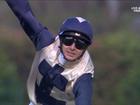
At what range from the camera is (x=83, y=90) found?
5.36 meters

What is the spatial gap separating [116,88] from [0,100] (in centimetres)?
191

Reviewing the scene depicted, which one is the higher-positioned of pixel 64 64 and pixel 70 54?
pixel 70 54

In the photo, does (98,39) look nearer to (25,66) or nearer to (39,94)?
(25,66)

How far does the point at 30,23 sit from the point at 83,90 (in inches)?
19.7

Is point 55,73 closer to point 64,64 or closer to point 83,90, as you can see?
point 64,64

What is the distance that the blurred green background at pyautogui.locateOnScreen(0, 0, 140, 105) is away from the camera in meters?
11.4

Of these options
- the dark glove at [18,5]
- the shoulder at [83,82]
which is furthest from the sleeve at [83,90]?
the dark glove at [18,5]

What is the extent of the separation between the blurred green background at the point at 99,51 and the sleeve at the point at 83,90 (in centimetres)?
520

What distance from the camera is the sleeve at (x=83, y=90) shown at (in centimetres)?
529

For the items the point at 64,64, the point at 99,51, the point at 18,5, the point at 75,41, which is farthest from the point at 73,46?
the point at 99,51

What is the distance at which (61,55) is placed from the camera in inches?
220

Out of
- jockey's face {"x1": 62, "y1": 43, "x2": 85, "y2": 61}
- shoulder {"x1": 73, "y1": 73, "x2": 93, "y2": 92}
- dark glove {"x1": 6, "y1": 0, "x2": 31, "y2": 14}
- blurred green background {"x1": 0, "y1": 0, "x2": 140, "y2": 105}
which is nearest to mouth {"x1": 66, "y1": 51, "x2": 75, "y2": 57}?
jockey's face {"x1": 62, "y1": 43, "x2": 85, "y2": 61}

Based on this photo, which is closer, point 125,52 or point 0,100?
point 0,100

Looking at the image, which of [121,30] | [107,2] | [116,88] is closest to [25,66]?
[116,88]
